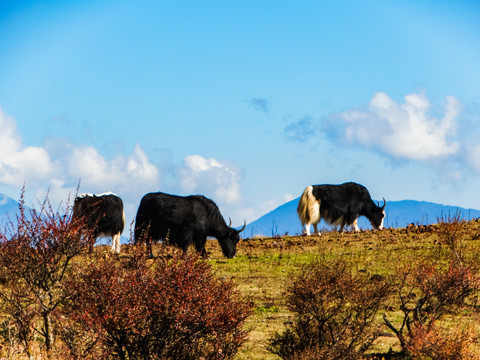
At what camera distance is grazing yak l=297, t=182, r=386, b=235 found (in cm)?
2992

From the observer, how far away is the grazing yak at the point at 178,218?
22312 mm

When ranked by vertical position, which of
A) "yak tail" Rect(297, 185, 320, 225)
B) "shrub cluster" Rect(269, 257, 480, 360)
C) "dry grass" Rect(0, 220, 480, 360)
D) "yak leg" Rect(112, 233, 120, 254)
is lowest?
"shrub cluster" Rect(269, 257, 480, 360)

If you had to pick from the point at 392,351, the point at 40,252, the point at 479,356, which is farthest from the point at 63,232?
the point at 479,356

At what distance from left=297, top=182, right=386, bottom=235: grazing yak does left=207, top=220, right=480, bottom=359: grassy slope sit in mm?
1688

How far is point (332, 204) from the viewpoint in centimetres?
3055

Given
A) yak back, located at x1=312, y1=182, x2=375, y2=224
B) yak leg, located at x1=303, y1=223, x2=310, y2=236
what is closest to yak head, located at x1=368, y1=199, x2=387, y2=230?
yak back, located at x1=312, y1=182, x2=375, y2=224

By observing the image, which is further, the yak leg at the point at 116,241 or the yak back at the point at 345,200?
the yak back at the point at 345,200

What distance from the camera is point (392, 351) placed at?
1098 cm

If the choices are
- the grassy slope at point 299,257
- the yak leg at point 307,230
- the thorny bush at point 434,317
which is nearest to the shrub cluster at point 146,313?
the grassy slope at point 299,257

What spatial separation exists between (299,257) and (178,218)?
14.7ft

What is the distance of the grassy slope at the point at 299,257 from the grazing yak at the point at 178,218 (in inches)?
49.9

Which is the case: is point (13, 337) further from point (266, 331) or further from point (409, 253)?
point (409, 253)

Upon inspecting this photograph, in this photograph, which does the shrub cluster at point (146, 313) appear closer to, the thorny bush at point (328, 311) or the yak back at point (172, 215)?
the thorny bush at point (328, 311)

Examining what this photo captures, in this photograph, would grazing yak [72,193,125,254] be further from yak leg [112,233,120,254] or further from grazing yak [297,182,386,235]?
grazing yak [297,182,386,235]
